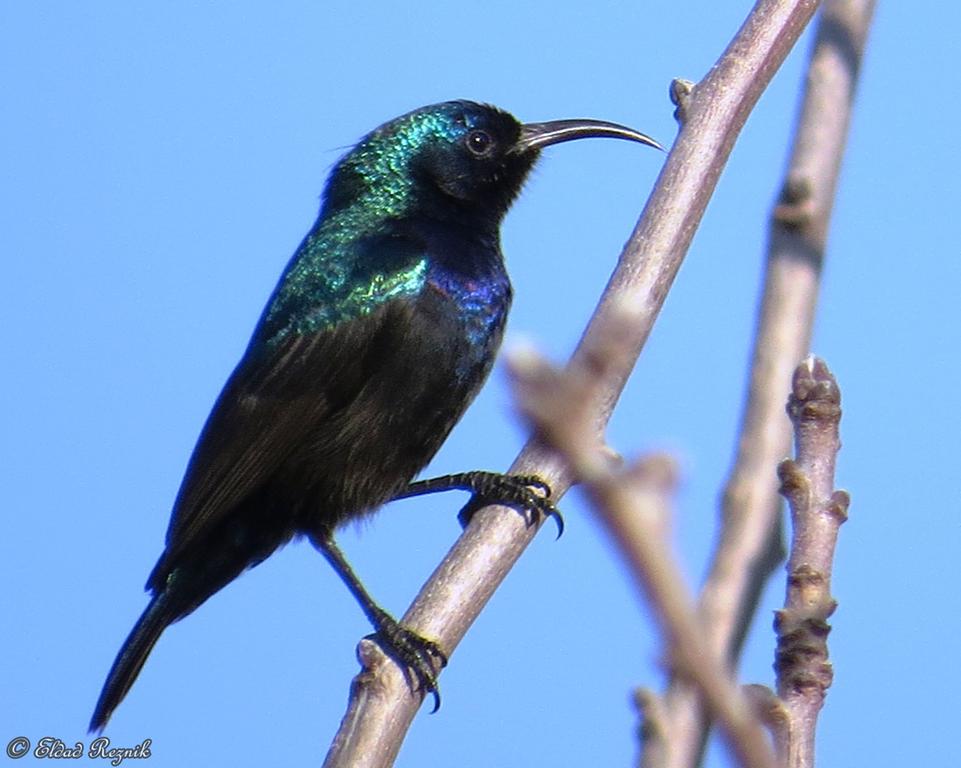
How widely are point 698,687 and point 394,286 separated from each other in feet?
11.5

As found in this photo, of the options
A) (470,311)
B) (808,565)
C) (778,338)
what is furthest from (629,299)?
(470,311)

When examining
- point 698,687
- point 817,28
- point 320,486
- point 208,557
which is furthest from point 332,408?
point 698,687

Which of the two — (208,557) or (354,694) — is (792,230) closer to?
(354,694)

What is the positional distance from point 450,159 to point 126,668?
1.96 metres

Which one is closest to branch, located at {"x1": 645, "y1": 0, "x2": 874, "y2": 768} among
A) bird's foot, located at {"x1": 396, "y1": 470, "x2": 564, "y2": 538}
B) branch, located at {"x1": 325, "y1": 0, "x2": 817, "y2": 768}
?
branch, located at {"x1": 325, "y1": 0, "x2": 817, "y2": 768}

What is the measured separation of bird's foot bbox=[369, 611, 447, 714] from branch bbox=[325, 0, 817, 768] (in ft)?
0.22

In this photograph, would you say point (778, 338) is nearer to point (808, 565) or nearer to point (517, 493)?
point (808, 565)

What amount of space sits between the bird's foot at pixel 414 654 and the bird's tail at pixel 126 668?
4.08 feet

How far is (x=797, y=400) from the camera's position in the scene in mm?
1960

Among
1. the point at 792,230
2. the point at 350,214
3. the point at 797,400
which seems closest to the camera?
the point at 797,400

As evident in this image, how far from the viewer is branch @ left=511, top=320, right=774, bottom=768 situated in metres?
0.74

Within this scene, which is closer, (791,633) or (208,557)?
(791,633)

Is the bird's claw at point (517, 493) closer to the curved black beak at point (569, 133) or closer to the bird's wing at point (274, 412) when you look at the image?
the bird's wing at point (274, 412)

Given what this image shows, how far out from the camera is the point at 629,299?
8.63 feet
